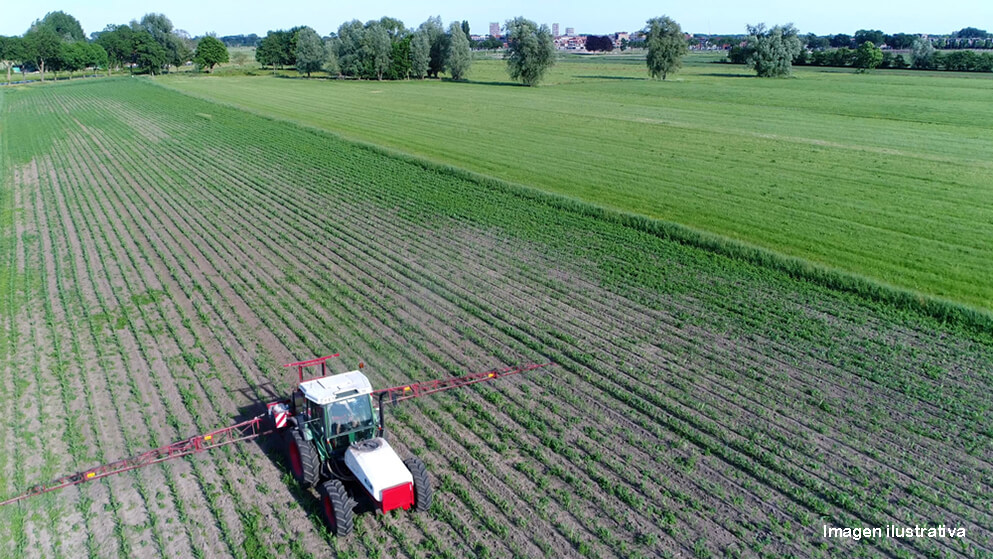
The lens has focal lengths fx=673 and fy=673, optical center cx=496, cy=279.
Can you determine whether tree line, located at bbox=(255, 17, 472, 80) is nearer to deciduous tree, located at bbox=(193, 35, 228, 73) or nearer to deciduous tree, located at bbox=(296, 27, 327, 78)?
deciduous tree, located at bbox=(296, 27, 327, 78)

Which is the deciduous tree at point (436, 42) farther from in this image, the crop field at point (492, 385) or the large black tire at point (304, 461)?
the large black tire at point (304, 461)

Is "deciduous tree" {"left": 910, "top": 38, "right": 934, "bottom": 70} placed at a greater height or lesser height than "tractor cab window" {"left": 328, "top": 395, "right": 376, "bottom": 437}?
greater

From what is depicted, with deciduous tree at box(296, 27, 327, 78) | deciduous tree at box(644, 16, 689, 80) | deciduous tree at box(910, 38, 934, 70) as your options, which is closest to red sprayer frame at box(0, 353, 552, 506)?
deciduous tree at box(644, 16, 689, 80)

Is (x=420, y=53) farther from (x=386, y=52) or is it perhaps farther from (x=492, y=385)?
(x=492, y=385)

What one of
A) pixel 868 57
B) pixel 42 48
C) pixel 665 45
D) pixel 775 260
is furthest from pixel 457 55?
pixel 775 260

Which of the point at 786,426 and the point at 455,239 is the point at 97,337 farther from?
the point at 786,426

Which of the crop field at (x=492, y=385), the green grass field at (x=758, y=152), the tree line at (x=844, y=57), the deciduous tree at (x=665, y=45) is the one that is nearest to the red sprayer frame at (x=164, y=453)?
the crop field at (x=492, y=385)
